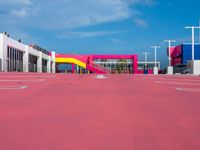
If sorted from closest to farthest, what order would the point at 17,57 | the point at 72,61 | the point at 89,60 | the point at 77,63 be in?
1. the point at 17,57
2. the point at 72,61
3. the point at 77,63
4. the point at 89,60

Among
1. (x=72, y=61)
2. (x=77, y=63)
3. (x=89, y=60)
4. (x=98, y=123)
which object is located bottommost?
(x=98, y=123)

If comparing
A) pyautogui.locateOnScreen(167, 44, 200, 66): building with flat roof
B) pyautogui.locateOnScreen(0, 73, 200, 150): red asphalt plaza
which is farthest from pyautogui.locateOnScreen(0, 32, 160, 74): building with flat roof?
pyautogui.locateOnScreen(0, 73, 200, 150): red asphalt plaza

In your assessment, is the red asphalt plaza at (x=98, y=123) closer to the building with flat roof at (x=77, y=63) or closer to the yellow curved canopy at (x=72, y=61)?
the building with flat roof at (x=77, y=63)

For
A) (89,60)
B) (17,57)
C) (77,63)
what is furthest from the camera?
(89,60)

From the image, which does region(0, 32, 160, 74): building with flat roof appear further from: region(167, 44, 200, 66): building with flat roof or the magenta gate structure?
region(167, 44, 200, 66): building with flat roof

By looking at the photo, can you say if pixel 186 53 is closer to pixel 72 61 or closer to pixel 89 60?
pixel 89 60

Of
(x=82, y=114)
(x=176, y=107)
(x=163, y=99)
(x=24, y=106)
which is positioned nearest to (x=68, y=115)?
(x=82, y=114)

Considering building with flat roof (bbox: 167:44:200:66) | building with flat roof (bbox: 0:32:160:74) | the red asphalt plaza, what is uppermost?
building with flat roof (bbox: 167:44:200:66)

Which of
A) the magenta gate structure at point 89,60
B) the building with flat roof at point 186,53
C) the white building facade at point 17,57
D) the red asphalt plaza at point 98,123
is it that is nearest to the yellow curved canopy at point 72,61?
the magenta gate structure at point 89,60

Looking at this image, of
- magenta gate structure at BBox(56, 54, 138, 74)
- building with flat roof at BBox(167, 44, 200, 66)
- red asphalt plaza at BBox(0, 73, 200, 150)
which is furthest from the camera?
building with flat roof at BBox(167, 44, 200, 66)

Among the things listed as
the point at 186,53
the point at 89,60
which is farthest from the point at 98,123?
the point at 186,53

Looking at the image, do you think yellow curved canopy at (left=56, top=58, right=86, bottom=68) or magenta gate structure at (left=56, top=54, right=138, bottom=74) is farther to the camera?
yellow curved canopy at (left=56, top=58, right=86, bottom=68)

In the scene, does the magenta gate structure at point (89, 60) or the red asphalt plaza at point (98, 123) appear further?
the magenta gate structure at point (89, 60)

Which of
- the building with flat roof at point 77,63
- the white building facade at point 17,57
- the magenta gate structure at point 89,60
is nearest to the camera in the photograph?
the white building facade at point 17,57
